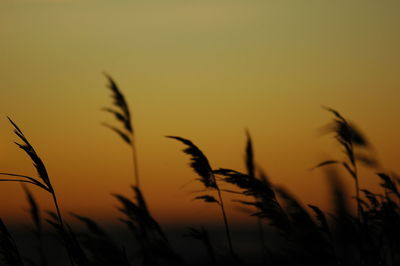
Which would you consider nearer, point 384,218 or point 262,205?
point 262,205

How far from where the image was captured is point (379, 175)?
5.07 m

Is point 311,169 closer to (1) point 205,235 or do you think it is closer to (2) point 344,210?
(2) point 344,210

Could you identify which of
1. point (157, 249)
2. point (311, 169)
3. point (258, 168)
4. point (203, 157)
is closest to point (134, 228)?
point (157, 249)

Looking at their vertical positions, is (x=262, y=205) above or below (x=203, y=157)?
below

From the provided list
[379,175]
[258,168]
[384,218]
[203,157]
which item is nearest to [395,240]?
[384,218]

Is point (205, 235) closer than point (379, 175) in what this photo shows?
Yes

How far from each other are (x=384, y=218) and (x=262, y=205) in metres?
1.20

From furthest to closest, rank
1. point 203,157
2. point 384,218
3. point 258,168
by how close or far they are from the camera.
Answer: point 258,168
point 384,218
point 203,157

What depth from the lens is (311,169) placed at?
5.10 m

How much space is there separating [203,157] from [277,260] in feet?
3.89

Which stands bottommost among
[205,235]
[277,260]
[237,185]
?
[277,260]

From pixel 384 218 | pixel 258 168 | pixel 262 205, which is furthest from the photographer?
pixel 258 168

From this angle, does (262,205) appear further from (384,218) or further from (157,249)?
(384,218)

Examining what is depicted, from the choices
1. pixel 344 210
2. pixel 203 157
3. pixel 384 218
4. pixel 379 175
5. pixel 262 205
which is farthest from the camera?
pixel 344 210
